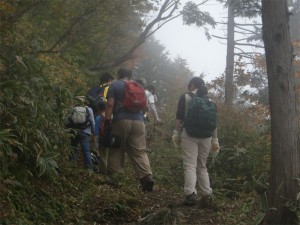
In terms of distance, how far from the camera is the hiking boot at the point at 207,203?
5980 millimetres

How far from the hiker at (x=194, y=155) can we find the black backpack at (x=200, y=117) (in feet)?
0.20

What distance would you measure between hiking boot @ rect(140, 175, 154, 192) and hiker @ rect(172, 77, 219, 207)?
596mm

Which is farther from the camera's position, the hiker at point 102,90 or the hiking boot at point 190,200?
the hiker at point 102,90

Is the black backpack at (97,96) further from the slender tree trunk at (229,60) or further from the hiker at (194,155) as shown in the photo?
the slender tree trunk at (229,60)

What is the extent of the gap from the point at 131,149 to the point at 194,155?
1042 mm

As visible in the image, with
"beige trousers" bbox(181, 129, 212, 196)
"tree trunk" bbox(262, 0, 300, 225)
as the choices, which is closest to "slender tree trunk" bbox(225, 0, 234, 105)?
"beige trousers" bbox(181, 129, 212, 196)

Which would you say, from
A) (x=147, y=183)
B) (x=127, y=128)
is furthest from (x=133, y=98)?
(x=147, y=183)

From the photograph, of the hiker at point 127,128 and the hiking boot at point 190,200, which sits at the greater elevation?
the hiker at point 127,128

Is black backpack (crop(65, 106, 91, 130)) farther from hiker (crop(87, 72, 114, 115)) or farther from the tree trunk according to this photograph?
the tree trunk

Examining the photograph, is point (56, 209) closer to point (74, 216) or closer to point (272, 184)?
point (74, 216)

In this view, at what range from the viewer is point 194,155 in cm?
637

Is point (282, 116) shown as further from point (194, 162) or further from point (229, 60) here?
point (229, 60)

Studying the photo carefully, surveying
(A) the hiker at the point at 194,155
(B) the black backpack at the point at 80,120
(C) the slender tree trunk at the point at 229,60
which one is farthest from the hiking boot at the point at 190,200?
(C) the slender tree trunk at the point at 229,60

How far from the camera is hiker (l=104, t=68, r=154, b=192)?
257 inches
